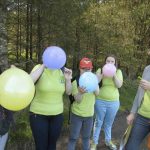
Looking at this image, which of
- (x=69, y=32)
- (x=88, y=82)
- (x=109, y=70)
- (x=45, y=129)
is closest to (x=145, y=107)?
(x=88, y=82)

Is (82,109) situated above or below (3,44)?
below

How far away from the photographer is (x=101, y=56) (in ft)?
42.4

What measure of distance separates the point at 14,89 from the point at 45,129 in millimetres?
1001

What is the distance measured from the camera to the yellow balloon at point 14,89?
3.61m

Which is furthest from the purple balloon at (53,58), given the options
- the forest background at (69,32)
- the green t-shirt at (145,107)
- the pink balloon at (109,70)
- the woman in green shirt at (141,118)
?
the forest background at (69,32)

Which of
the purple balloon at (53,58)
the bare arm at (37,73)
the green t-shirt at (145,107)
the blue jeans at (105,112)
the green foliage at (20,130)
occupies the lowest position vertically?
the green foliage at (20,130)

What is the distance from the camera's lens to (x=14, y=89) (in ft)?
11.9

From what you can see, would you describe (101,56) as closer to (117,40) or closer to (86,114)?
(117,40)

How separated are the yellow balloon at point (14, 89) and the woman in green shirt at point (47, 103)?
20.2 inches

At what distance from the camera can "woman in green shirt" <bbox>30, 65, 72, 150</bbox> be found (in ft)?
14.1

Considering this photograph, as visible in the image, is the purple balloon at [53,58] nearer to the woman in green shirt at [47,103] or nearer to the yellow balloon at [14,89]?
the woman in green shirt at [47,103]

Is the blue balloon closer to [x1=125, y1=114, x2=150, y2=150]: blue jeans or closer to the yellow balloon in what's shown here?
[x1=125, y1=114, x2=150, y2=150]: blue jeans

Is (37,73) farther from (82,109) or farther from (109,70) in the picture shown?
(109,70)

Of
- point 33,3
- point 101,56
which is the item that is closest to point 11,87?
point 33,3
